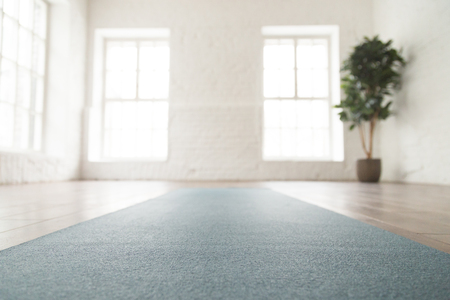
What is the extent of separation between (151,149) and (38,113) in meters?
2.15

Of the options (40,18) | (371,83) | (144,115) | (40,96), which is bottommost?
(144,115)

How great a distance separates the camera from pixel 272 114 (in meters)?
6.36

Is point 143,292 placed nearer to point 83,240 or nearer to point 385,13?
point 83,240

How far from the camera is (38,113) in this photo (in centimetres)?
512

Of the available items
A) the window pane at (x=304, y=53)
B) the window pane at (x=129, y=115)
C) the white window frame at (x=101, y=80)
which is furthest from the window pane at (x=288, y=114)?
the window pane at (x=129, y=115)

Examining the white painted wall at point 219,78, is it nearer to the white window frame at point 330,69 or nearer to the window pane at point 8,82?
the white window frame at point 330,69

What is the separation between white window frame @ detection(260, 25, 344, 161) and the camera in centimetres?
609

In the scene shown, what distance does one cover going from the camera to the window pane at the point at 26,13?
4641 mm

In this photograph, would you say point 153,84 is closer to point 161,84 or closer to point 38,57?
point 161,84

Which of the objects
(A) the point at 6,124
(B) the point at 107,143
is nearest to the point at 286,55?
(B) the point at 107,143

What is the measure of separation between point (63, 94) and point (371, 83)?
533cm

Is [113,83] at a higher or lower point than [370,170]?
higher

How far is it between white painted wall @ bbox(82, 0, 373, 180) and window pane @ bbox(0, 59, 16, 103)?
1.81m

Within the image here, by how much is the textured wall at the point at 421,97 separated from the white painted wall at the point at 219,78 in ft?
2.67
